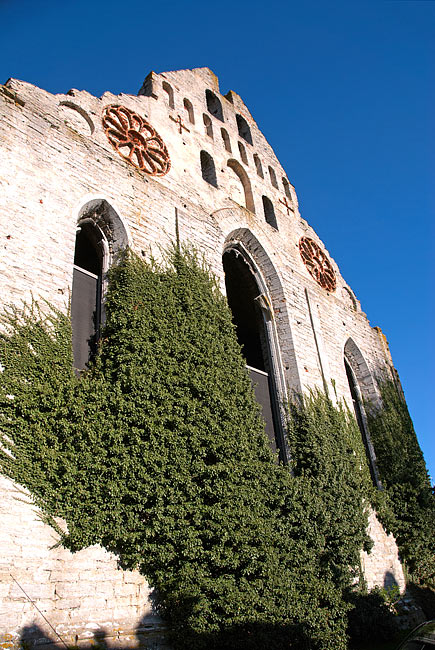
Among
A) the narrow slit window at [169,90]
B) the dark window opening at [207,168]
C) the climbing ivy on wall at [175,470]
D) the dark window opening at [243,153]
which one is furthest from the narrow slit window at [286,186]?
the climbing ivy on wall at [175,470]

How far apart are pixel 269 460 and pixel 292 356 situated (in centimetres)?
349

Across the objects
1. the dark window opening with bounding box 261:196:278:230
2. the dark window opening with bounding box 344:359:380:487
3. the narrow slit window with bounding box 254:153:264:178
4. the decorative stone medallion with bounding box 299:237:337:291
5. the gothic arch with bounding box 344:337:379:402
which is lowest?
the dark window opening with bounding box 344:359:380:487

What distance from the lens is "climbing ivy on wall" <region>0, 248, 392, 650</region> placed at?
232 inches

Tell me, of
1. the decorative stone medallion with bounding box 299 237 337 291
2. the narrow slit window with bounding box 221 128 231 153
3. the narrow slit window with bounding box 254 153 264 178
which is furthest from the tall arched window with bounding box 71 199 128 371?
the narrow slit window with bounding box 254 153 264 178

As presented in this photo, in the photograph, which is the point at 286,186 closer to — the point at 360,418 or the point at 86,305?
the point at 360,418

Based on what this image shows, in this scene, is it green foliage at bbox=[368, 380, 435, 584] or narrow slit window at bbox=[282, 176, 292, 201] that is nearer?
green foliage at bbox=[368, 380, 435, 584]

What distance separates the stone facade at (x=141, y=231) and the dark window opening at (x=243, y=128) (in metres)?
0.04

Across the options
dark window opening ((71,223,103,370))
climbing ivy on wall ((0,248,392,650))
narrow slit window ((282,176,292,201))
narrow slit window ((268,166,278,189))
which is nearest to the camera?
climbing ivy on wall ((0,248,392,650))

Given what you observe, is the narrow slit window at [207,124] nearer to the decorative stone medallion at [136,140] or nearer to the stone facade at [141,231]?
the stone facade at [141,231]

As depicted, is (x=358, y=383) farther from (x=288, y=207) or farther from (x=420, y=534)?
(x=288, y=207)

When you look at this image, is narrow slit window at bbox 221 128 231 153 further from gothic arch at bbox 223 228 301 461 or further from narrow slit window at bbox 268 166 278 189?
Answer: gothic arch at bbox 223 228 301 461

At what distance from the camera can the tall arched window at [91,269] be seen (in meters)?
7.67

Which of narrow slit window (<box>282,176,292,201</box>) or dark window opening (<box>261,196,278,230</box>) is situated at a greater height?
narrow slit window (<box>282,176,292,201</box>)

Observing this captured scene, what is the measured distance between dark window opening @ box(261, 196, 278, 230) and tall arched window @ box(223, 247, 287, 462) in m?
1.98
